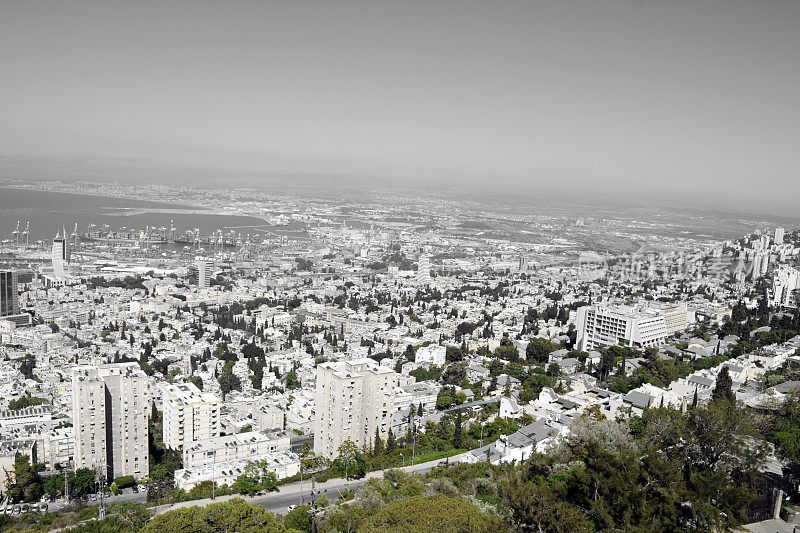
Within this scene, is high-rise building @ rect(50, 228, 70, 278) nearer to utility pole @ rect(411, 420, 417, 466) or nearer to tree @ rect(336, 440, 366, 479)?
utility pole @ rect(411, 420, 417, 466)

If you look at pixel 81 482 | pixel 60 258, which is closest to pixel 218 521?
pixel 81 482

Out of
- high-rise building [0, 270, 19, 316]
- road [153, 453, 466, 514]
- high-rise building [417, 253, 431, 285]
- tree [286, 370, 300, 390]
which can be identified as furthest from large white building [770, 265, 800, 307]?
high-rise building [0, 270, 19, 316]

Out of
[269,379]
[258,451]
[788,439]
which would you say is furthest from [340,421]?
[788,439]

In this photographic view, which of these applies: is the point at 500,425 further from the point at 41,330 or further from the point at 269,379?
the point at 41,330

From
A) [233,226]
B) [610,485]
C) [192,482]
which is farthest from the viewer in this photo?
[233,226]

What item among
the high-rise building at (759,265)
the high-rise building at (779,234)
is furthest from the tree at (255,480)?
the high-rise building at (779,234)

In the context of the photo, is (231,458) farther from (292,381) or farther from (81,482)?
(292,381)

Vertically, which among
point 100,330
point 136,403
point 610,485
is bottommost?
point 100,330

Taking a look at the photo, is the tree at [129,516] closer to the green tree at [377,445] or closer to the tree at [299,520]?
the tree at [299,520]
